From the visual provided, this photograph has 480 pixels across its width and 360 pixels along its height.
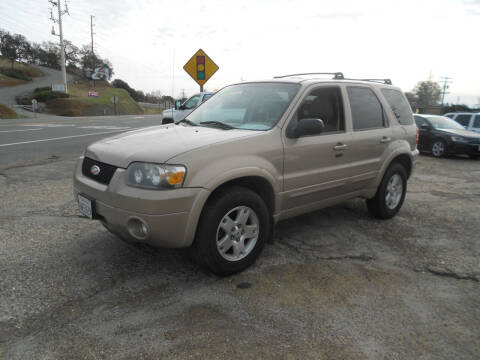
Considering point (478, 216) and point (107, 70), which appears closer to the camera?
point (478, 216)

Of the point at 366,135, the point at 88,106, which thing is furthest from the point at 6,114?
the point at 366,135

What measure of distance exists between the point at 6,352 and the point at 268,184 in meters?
2.19

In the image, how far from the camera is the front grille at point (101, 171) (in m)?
2.96

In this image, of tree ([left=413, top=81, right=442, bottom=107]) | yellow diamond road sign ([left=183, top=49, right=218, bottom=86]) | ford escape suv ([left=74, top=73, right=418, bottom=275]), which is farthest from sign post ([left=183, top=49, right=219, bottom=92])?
tree ([left=413, top=81, right=442, bottom=107])

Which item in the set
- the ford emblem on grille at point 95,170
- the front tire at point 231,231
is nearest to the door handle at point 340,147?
the front tire at point 231,231

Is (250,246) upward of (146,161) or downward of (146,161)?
downward

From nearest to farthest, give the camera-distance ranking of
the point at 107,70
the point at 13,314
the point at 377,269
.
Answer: the point at 13,314
the point at 377,269
the point at 107,70

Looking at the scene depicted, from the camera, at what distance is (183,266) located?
332 centimetres

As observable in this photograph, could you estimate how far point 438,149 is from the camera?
11680 mm

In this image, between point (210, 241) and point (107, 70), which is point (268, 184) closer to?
point (210, 241)

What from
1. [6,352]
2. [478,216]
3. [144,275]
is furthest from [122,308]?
[478,216]

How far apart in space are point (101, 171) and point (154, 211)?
748 millimetres

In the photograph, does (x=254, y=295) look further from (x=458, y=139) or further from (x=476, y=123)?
(x=476, y=123)

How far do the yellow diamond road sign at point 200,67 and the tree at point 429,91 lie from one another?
268 feet
